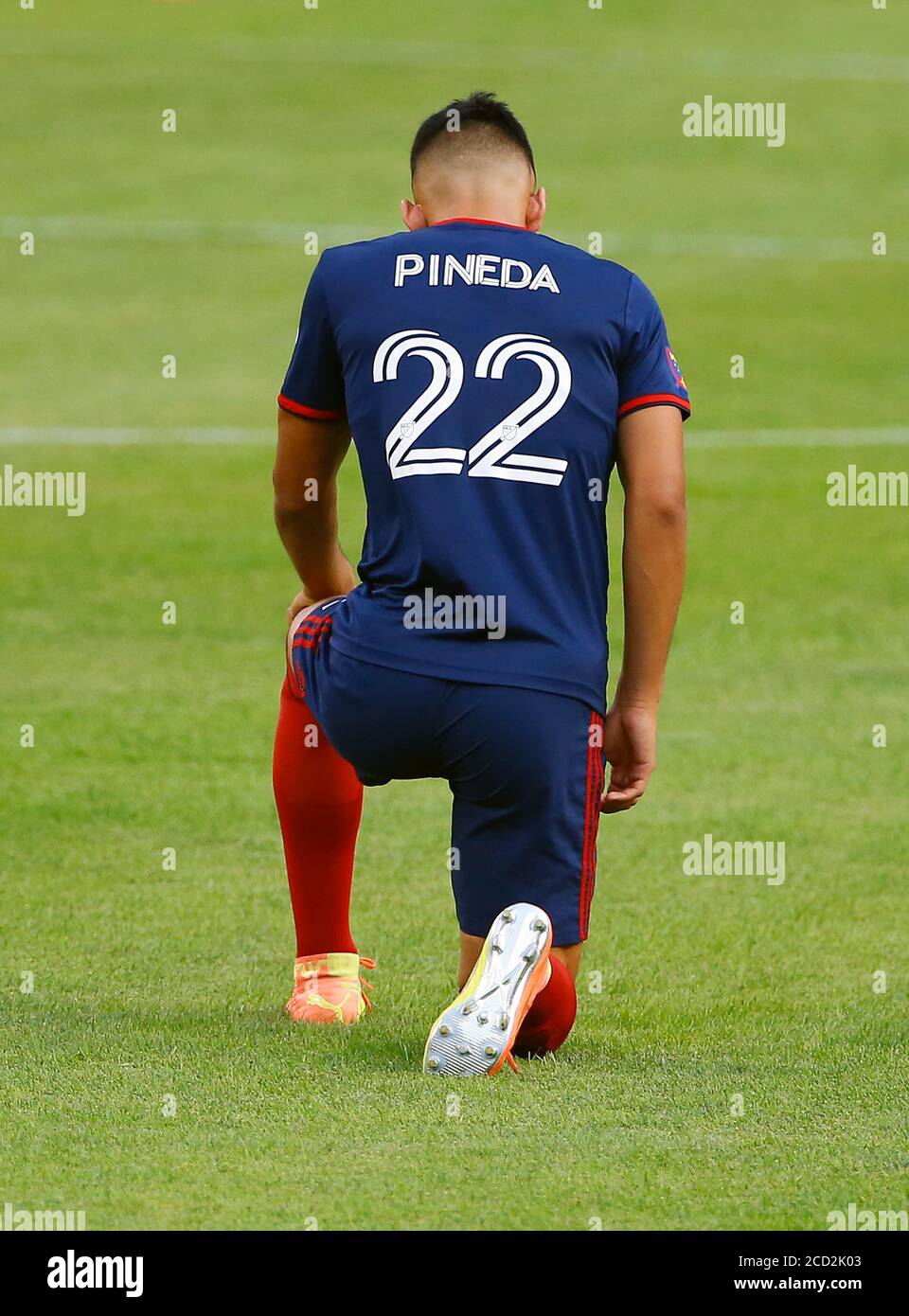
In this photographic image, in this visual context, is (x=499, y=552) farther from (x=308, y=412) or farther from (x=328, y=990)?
(x=328, y=990)

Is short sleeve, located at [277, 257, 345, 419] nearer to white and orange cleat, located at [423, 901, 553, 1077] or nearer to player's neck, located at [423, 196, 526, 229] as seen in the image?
player's neck, located at [423, 196, 526, 229]

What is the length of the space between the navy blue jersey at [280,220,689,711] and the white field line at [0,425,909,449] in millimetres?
11627

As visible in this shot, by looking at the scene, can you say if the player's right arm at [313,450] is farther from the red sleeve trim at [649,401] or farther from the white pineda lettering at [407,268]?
the red sleeve trim at [649,401]

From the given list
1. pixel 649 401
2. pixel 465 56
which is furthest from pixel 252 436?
pixel 465 56

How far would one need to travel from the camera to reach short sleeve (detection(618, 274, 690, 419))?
4668 millimetres

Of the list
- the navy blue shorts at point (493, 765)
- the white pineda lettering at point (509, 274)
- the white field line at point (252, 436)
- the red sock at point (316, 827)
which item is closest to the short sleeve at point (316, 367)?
the white pineda lettering at point (509, 274)

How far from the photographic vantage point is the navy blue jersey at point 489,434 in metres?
4.54

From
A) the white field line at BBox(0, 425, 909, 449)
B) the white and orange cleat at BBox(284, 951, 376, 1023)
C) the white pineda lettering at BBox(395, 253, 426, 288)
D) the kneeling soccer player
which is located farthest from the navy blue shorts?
the white field line at BBox(0, 425, 909, 449)

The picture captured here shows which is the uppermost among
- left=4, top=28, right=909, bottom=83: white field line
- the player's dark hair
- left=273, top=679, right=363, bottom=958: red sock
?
left=4, top=28, right=909, bottom=83: white field line

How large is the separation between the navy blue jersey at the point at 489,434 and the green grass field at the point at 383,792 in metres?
0.90

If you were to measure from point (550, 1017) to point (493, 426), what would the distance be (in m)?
1.24

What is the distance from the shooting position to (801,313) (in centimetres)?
2175

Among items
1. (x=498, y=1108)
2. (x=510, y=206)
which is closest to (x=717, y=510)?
(x=510, y=206)

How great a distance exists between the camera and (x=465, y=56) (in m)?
35.3
